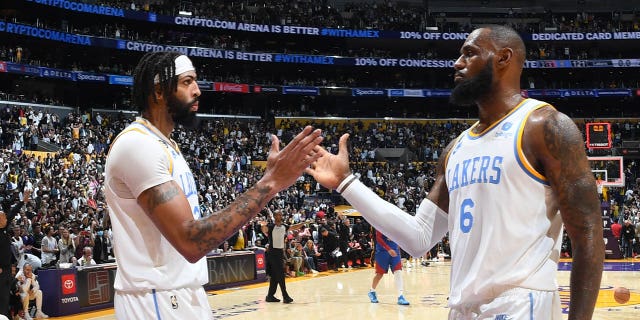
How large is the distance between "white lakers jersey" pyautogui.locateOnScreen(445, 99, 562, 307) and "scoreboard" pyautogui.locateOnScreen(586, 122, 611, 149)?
78.5 feet

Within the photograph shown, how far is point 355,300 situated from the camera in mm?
13914

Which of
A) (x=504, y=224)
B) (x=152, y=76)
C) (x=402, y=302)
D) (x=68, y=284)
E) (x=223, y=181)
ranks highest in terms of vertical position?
(x=223, y=181)

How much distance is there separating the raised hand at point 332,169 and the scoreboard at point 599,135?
23.7 m

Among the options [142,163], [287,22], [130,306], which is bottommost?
[130,306]

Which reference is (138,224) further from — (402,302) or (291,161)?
(402,302)

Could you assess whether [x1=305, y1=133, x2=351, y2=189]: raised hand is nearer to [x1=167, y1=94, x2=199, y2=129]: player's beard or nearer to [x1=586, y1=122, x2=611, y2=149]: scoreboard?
[x1=167, y1=94, x2=199, y2=129]: player's beard

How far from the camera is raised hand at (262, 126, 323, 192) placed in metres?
3.02

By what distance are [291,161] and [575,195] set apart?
4.03 feet

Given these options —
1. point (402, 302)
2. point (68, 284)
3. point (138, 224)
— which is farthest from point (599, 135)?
point (138, 224)

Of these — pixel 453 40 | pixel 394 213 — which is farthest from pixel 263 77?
pixel 394 213

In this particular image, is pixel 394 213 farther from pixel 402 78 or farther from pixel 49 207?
pixel 402 78

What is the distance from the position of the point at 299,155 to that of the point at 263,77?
44584 mm

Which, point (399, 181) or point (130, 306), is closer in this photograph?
point (130, 306)

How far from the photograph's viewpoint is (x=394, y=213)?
3.52m
